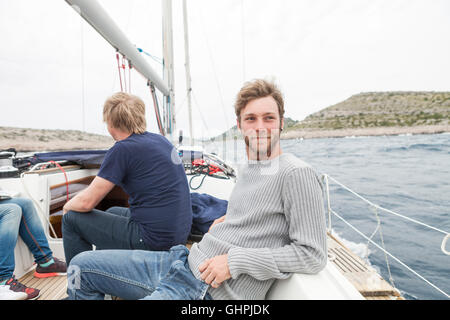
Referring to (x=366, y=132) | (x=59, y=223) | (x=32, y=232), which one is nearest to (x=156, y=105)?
(x=59, y=223)

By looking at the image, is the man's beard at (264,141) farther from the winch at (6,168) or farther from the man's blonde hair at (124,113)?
the winch at (6,168)

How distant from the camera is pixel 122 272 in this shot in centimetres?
80

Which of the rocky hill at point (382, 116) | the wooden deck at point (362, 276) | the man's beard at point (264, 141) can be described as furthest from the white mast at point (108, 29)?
the rocky hill at point (382, 116)

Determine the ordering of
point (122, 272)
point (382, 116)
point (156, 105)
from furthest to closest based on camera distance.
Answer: point (382, 116), point (156, 105), point (122, 272)

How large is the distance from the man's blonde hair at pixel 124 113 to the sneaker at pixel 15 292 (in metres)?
0.93

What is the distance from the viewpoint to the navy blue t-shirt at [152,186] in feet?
3.31

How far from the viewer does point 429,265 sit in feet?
9.29

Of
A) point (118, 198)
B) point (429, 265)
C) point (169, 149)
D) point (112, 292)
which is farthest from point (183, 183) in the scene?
point (429, 265)

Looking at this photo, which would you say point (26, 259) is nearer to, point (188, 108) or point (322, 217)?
point (322, 217)

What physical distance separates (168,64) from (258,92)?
373 cm

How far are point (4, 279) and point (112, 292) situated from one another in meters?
0.82

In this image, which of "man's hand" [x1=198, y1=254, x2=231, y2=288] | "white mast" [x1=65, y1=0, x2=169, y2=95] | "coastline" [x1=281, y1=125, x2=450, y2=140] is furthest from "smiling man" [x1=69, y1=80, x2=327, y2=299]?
"coastline" [x1=281, y1=125, x2=450, y2=140]

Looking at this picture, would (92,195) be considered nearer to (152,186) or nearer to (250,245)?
(152,186)
